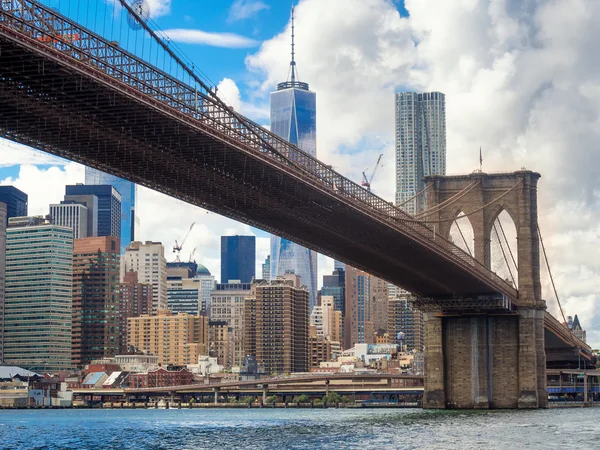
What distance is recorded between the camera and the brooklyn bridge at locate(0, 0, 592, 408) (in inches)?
1428

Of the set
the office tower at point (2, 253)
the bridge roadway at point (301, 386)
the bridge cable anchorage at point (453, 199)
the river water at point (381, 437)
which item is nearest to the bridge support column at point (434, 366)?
the bridge cable anchorage at point (453, 199)

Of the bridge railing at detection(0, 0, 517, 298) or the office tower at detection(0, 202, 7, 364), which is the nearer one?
the bridge railing at detection(0, 0, 517, 298)

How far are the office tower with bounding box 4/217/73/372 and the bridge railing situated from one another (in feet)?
469

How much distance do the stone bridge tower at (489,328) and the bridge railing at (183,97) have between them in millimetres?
15826

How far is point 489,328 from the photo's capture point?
7606 centimetres

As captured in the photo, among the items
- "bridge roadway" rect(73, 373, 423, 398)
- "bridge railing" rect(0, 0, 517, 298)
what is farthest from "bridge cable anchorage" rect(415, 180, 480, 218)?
"bridge roadway" rect(73, 373, 423, 398)

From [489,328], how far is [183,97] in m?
39.9

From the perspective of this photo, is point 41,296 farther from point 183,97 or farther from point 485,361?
point 183,97

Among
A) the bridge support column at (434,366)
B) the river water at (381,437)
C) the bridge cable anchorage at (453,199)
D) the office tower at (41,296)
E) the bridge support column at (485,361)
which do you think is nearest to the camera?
the river water at (381,437)

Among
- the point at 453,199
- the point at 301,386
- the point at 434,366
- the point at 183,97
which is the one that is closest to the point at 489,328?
the point at 434,366

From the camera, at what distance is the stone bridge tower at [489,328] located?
74875mm

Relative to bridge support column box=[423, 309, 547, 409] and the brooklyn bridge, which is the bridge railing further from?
bridge support column box=[423, 309, 547, 409]

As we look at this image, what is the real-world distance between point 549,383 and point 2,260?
115m

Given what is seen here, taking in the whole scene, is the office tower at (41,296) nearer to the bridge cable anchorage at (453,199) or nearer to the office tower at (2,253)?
the office tower at (2,253)
